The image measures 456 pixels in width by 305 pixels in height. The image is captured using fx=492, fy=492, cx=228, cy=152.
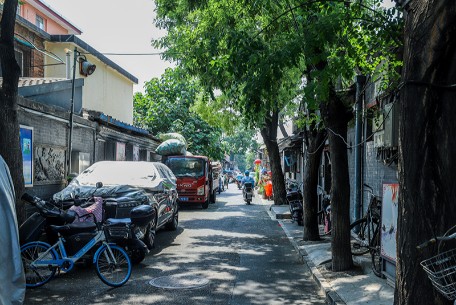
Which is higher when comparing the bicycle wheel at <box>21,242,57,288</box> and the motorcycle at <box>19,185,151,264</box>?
the motorcycle at <box>19,185,151,264</box>

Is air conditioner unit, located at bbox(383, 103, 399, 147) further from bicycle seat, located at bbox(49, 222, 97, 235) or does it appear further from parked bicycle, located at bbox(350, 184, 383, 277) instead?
bicycle seat, located at bbox(49, 222, 97, 235)

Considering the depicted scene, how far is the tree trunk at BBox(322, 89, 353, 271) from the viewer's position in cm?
853

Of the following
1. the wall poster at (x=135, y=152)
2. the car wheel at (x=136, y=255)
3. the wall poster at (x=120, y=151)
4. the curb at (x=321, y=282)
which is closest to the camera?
the curb at (x=321, y=282)

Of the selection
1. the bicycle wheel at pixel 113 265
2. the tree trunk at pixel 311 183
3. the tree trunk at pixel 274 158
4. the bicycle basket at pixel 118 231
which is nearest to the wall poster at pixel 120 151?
the tree trunk at pixel 274 158

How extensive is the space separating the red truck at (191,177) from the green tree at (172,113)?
41.6 ft

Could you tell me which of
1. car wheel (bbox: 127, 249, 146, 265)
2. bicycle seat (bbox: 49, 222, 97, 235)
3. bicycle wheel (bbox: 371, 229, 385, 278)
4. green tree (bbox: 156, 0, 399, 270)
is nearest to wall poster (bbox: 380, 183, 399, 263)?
bicycle wheel (bbox: 371, 229, 385, 278)

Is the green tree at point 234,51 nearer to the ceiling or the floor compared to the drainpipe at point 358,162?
nearer to the ceiling

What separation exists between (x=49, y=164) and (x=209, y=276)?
7741 millimetres

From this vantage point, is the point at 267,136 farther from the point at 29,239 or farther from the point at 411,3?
the point at 411,3

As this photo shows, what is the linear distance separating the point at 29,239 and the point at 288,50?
16.5ft

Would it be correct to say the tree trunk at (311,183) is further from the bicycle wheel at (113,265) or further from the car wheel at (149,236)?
the bicycle wheel at (113,265)

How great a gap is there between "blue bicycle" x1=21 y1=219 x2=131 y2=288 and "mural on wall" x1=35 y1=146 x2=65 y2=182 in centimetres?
620

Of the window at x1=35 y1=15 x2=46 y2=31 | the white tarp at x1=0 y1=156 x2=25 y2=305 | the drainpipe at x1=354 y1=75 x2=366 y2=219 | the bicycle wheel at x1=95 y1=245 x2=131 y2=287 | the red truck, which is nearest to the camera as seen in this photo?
the white tarp at x1=0 y1=156 x2=25 y2=305

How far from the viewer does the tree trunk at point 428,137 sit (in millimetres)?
4000
